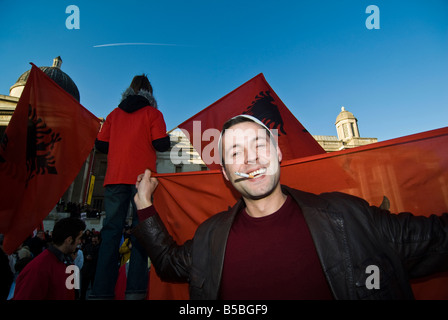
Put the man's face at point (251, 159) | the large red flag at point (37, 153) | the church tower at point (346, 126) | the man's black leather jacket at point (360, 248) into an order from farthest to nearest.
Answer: the church tower at point (346, 126), the large red flag at point (37, 153), the man's face at point (251, 159), the man's black leather jacket at point (360, 248)

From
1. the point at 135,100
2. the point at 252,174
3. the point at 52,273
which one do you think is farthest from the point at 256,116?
the point at 52,273

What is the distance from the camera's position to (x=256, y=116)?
14.0 feet

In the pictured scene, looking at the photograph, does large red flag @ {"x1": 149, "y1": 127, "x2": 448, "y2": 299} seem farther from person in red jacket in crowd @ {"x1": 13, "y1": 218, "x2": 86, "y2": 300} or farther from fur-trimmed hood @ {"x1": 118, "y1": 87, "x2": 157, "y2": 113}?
person in red jacket in crowd @ {"x1": 13, "y1": 218, "x2": 86, "y2": 300}

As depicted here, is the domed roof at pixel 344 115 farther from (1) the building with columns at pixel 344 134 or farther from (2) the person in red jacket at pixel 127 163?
(2) the person in red jacket at pixel 127 163

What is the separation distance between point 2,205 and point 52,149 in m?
0.89

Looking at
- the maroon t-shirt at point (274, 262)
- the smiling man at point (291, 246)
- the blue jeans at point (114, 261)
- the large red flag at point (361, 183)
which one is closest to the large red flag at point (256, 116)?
the large red flag at point (361, 183)

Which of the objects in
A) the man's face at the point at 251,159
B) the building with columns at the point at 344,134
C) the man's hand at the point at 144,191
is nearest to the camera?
the man's face at the point at 251,159

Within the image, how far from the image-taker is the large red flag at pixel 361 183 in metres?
1.64

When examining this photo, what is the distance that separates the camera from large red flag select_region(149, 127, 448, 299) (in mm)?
1645

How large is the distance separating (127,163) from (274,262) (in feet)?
6.43

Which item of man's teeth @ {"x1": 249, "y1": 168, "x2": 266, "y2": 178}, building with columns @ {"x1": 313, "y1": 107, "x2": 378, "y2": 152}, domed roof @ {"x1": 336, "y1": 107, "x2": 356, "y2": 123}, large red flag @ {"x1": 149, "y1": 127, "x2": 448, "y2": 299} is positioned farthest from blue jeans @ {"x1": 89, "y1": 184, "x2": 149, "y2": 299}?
domed roof @ {"x1": 336, "y1": 107, "x2": 356, "y2": 123}

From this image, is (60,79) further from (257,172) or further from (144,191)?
(257,172)

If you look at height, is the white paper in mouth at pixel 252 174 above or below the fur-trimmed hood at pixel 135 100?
below
